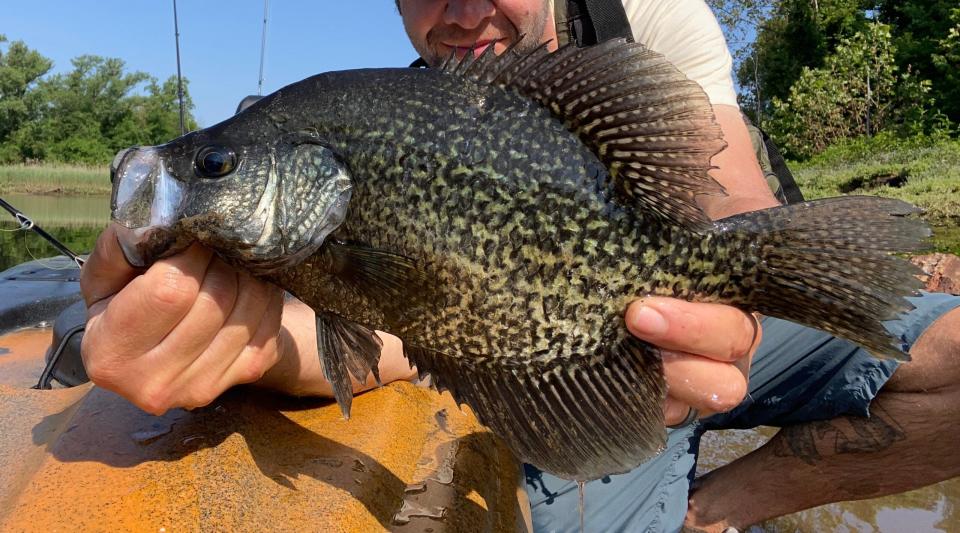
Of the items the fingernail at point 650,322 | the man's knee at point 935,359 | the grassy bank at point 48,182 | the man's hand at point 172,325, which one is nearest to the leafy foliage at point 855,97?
the man's knee at point 935,359

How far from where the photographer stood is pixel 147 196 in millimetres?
1577

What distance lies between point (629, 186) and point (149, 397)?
138cm

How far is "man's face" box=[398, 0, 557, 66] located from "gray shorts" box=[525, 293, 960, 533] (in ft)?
5.93

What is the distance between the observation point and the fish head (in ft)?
5.20

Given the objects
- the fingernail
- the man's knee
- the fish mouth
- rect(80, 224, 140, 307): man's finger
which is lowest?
the man's knee

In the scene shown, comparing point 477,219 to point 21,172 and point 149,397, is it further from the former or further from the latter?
point 21,172

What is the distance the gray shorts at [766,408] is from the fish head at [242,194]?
→ 1.93 m

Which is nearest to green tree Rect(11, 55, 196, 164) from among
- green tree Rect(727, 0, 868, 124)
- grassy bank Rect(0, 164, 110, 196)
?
→ grassy bank Rect(0, 164, 110, 196)

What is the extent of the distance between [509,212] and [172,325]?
93cm

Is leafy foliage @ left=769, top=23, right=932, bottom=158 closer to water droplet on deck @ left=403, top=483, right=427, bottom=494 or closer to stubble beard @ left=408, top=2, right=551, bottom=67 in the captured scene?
stubble beard @ left=408, top=2, right=551, bottom=67

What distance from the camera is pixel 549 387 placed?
1724mm

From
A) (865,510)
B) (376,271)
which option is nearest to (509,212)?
(376,271)

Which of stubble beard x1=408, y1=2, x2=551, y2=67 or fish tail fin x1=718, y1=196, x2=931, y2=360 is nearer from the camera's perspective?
fish tail fin x1=718, y1=196, x2=931, y2=360

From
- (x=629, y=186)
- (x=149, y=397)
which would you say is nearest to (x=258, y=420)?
(x=149, y=397)
